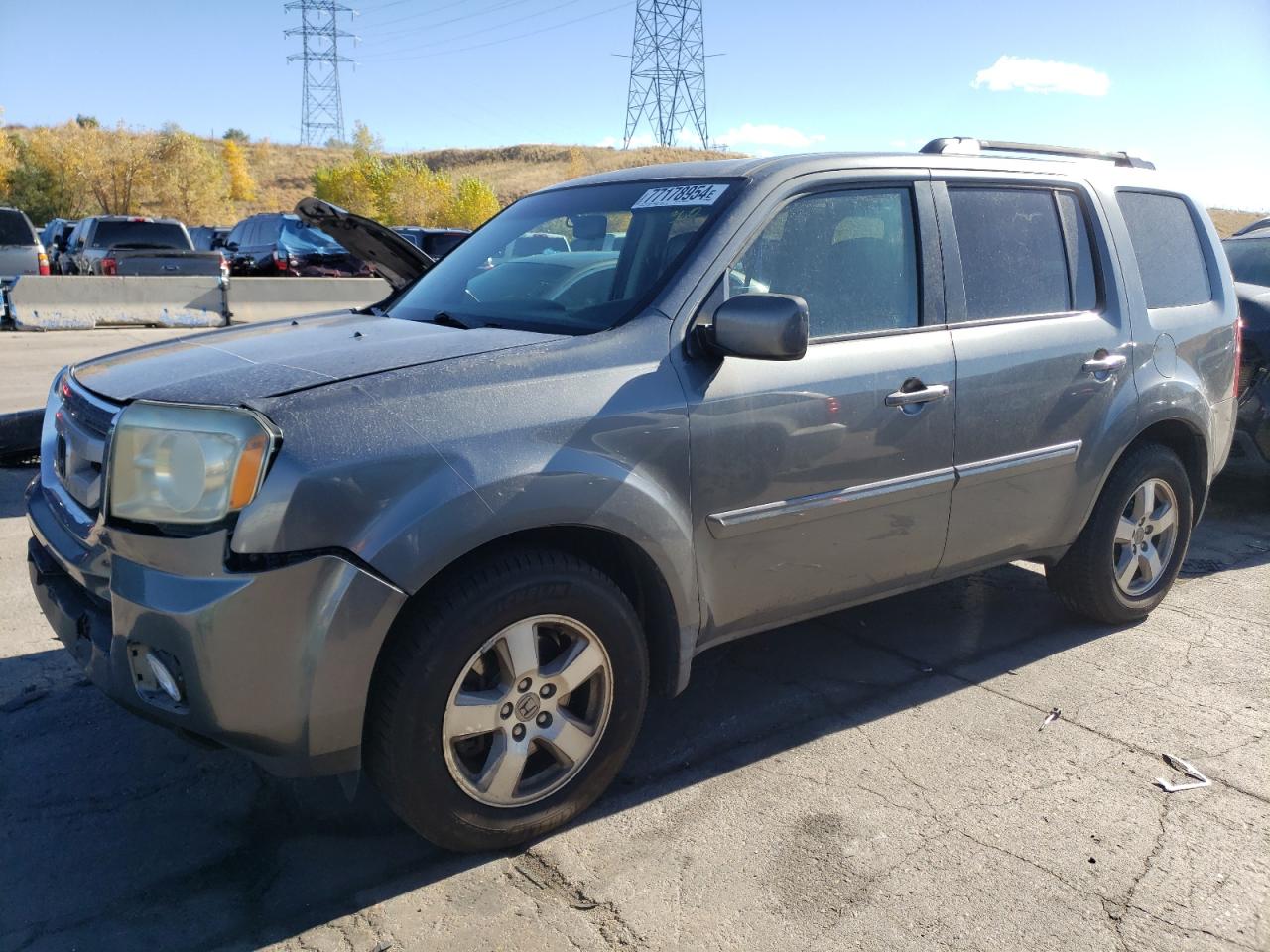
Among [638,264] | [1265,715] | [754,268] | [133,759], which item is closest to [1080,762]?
[1265,715]

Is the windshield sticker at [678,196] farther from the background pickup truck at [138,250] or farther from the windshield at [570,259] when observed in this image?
the background pickup truck at [138,250]

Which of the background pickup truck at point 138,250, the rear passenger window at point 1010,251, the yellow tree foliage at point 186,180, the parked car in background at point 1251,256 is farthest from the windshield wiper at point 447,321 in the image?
the yellow tree foliage at point 186,180

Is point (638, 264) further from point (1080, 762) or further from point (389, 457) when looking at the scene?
point (1080, 762)

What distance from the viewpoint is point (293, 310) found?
645 inches

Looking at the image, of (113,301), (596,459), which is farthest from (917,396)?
(113,301)

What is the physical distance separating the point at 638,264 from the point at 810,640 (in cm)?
188

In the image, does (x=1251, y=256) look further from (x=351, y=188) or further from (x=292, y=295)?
(x=351, y=188)

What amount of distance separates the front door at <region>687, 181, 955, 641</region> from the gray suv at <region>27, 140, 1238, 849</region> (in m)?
0.01

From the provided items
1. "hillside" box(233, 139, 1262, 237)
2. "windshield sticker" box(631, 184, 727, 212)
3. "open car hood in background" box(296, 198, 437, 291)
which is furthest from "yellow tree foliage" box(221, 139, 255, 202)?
"windshield sticker" box(631, 184, 727, 212)

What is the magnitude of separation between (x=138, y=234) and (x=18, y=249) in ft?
6.10

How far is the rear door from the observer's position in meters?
3.66

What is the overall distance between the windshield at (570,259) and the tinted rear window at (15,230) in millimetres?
15229

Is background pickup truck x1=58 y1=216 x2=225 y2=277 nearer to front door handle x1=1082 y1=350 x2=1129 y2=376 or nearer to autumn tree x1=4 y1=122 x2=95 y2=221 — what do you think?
front door handle x1=1082 y1=350 x2=1129 y2=376

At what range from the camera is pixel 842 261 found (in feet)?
11.2
